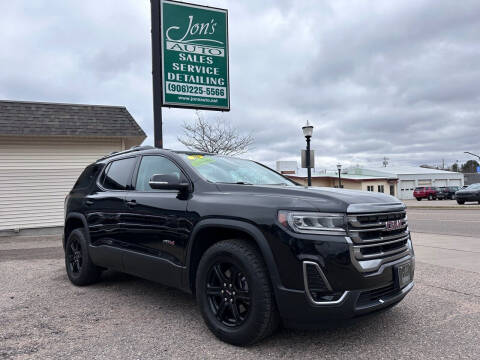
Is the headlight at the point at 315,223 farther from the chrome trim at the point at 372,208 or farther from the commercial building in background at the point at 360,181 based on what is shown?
the commercial building in background at the point at 360,181

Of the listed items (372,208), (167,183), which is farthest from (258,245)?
(167,183)

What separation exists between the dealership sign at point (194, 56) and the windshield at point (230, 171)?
413 cm

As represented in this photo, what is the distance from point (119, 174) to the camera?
5.09 meters

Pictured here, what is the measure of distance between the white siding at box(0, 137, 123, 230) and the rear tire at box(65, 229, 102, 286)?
23.1 ft

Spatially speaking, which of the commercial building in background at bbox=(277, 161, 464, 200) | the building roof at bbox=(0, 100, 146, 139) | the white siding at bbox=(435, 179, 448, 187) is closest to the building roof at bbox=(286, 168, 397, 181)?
the commercial building in background at bbox=(277, 161, 464, 200)

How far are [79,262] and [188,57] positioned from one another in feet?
16.6

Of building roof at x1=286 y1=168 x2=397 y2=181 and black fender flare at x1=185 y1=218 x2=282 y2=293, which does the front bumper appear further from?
building roof at x1=286 y1=168 x2=397 y2=181

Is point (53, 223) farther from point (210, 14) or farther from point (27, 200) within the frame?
point (210, 14)

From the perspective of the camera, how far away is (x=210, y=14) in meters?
8.97

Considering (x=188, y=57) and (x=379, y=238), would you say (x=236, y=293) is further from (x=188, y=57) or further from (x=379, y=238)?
(x=188, y=57)

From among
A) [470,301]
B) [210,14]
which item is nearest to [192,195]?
[470,301]

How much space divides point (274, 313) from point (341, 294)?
0.56m

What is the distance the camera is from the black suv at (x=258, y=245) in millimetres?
2949

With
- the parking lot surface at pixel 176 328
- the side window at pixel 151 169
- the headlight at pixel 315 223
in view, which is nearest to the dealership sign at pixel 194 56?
the side window at pixel 151 169
